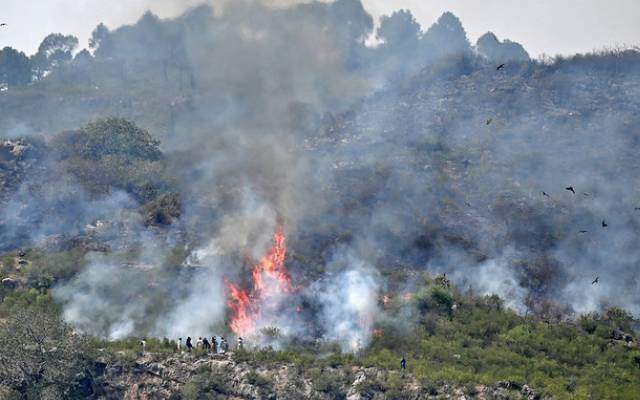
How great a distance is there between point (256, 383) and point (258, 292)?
1064 centimetres

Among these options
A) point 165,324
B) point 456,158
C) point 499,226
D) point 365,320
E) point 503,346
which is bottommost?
point 503,346

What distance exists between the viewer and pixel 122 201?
75875 mm

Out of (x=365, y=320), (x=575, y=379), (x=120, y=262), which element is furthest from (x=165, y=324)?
(x=575, y=379)

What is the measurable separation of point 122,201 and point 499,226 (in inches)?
1309

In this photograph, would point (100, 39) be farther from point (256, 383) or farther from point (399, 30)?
point (256, 383)

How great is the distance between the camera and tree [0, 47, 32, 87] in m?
147

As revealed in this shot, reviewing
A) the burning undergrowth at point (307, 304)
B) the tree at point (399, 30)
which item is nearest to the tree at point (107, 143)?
the burning undergrowth at point (307, 304)

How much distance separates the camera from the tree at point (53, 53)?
154500 millimetres

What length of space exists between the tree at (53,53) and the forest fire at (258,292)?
10693cm

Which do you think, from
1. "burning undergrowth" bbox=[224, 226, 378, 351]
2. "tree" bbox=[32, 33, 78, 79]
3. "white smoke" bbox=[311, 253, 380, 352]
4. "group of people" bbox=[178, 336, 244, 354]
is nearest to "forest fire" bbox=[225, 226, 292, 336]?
"burning undergrowth" bbox=[224, 226, 378, 351]

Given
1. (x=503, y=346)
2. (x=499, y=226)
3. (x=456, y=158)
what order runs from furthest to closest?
(x=456, y=158) < (x=499, y=226) < (x=503, y=346)

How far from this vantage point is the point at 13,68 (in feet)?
485

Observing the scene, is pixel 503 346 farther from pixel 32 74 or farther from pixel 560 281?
pixel 32 74

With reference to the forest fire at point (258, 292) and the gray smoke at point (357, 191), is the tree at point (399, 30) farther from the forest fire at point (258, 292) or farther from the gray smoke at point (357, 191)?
the forest fire at point (258, 292)
